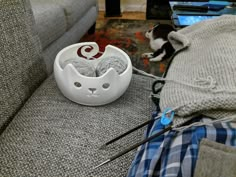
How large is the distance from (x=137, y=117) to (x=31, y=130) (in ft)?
0.92

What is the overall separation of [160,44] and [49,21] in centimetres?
89

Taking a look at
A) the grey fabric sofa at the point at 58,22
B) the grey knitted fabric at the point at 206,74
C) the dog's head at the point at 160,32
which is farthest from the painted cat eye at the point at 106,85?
the dog's head at the point at 160,32

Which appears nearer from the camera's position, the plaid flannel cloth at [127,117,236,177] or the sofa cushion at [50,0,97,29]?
the plaid flannel cloth at [127,117,236,177]

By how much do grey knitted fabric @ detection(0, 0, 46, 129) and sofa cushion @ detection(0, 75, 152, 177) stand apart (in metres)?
0.03

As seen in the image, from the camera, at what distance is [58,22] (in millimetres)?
1467

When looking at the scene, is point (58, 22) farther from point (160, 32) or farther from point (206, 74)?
point (206, 74)

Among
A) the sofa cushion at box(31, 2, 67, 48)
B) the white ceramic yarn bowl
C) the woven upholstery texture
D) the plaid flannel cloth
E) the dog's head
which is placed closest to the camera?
the plaid flannel cloth

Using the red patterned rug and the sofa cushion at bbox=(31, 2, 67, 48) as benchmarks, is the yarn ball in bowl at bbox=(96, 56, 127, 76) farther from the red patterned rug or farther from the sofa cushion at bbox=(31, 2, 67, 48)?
the red patterned rug

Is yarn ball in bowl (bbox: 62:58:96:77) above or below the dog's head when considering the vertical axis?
above

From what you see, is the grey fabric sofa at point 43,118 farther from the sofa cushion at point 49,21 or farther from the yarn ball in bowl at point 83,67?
the sofa cushion at point 49,21

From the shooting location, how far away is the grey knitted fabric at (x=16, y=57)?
68 centimetres

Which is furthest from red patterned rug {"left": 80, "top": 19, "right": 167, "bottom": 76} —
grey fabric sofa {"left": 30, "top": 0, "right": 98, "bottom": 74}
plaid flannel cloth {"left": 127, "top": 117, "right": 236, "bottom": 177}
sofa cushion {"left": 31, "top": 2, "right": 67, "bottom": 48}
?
plaid flannel cloth {"left": 127, "top": 117, "right": 236, "bottom": 177}

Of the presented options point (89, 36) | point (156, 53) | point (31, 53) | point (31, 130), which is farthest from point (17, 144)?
point (89, 36)

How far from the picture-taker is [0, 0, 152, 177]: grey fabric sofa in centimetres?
58
